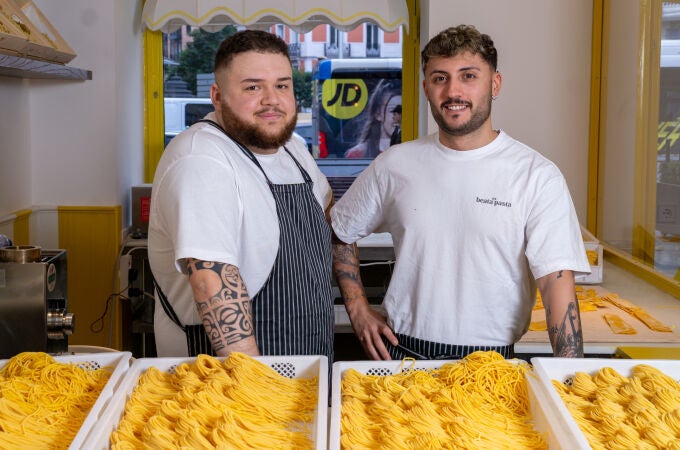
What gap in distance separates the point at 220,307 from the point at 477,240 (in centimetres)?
71

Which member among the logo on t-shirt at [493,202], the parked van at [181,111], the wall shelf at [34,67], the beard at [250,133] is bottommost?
the logo on t-shirt at [493,202]

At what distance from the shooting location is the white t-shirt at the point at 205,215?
5.96 ft

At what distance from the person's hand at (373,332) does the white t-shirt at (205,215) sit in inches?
16.4

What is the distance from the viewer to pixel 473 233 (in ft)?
6.98

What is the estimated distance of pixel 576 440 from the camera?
4.29 feet

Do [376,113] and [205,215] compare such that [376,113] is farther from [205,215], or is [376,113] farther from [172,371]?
[172,371]

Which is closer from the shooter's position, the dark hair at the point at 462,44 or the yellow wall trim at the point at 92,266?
the dark hair at the point at 462,44

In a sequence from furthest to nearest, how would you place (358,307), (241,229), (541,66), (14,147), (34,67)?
(541,66), (14,147), (34,67), (358,307), (241,229)

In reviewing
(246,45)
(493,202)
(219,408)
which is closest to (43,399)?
(219,408)

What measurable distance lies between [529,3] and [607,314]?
1880 millimetres

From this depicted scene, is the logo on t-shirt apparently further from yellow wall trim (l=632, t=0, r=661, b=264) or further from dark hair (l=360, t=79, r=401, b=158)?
dark hair (l=360, t=79, r=401, b=158)

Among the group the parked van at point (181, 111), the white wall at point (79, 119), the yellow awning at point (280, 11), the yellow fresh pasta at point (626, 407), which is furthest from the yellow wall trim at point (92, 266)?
the yellow fresh pasta at point (626, 407)

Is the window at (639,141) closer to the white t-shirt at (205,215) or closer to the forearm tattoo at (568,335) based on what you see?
the forearm tattoo at (568,335)

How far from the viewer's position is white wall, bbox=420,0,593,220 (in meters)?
4.23
